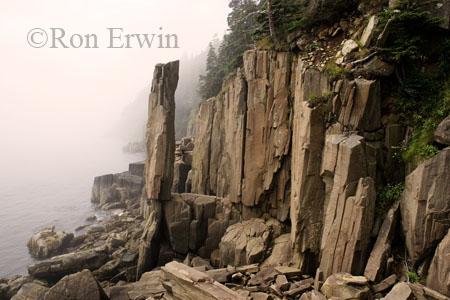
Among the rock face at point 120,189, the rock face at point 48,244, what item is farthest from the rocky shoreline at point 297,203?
the rock face at point 120,189

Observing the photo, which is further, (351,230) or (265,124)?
(265,124)

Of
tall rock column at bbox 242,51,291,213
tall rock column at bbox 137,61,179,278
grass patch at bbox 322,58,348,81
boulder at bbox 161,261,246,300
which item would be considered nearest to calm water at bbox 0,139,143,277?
tall rock column at bbox 137,61,179,278

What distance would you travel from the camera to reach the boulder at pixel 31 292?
1645cm

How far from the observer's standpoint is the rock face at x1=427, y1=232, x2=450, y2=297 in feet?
23.9

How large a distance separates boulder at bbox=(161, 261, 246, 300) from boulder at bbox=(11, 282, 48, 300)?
448 inches

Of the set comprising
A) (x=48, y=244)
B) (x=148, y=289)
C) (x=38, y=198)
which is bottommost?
(x=38, y=198)

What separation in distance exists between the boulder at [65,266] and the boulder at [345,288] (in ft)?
59.4

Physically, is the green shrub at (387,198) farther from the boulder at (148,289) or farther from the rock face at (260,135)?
the boulder at (148,289)

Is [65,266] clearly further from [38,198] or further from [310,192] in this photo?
[38,198]

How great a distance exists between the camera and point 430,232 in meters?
8.04

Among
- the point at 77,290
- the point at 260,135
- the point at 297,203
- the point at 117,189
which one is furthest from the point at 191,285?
the point at 117,189

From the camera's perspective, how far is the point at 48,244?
1003 inches

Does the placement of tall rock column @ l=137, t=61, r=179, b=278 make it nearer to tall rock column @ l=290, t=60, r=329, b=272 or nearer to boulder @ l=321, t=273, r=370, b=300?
tall rock column @ l=290, t=60, r=329, b=272

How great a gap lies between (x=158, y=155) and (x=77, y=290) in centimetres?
950
